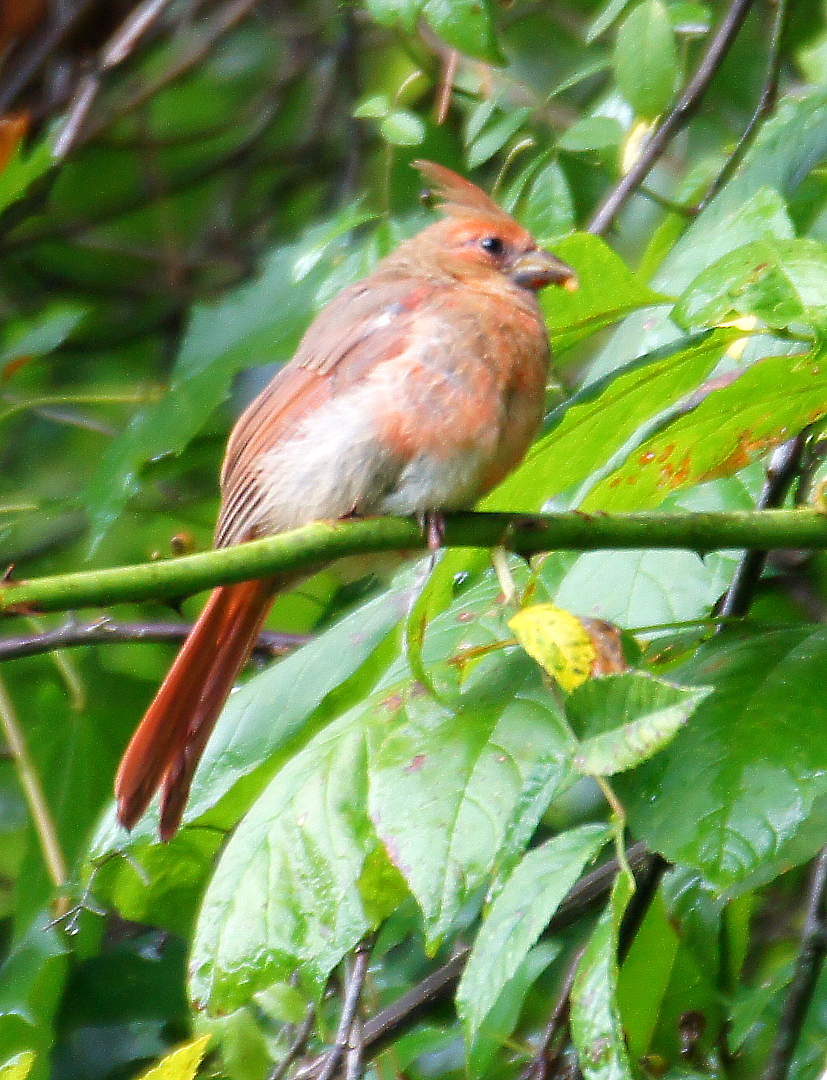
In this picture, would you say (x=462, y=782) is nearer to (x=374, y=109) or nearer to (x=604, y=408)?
(x=604, y=408)

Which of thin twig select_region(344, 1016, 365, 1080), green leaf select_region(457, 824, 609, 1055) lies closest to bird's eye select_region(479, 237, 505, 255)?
thin twig select_region(344, 1016, 365, 1080)

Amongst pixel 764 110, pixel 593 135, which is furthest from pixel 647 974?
pixel 764 110

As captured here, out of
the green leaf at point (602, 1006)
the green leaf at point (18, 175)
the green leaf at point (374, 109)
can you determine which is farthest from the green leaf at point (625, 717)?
the green leaf at point (18, 175)

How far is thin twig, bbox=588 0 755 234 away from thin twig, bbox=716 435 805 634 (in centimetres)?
116

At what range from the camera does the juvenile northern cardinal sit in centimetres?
236

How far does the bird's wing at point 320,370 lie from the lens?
264 cm

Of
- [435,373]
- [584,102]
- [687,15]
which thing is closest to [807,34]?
[584,102]

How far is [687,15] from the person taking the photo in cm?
294

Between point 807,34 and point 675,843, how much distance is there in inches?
120

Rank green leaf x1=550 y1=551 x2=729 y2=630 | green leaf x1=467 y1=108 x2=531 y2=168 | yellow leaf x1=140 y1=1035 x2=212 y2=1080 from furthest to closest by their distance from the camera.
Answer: green leaf x1=467 y1=108 x2=531 y2=168 → green leaf x1=550 y1=551 x2=729 y2=630 → yellow leaf x1=140 y1=1035 x2=212 y2=1080

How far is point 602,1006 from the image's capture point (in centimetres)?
142

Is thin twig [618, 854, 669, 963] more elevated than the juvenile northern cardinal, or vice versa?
the juvenile northern cardinal

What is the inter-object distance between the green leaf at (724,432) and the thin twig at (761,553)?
0.35 metres

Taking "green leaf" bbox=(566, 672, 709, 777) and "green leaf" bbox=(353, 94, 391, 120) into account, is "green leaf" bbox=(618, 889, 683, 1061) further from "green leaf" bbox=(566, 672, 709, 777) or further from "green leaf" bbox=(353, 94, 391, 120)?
"green leaf" bbox=(353, 94, 391, 120)
